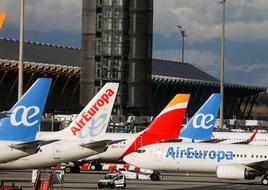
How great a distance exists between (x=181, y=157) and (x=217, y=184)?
374cm

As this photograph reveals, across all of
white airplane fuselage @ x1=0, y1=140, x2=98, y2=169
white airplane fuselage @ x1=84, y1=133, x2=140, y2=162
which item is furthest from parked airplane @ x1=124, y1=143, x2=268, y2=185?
white airplane fuselage @ x1=0, y1=140, x2=98, y2=169

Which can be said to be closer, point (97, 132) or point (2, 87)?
point (97, 132)

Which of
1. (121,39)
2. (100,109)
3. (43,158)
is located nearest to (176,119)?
(100,109)

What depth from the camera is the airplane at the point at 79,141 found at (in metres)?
53.0

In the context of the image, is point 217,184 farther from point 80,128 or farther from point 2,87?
point 2,87

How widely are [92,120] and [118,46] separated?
7639 centimetres

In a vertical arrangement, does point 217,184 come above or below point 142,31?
below

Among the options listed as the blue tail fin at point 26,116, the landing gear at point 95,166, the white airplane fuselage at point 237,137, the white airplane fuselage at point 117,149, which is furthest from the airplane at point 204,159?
the white airplane fuselage at point 237,137

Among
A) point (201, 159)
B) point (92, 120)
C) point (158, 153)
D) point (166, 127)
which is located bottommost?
point (201, 159)

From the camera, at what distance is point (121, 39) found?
440 ft

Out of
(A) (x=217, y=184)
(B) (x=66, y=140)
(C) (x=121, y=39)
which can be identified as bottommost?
(A) (x=217, y=184)

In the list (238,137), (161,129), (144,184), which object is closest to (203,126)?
(161,129)

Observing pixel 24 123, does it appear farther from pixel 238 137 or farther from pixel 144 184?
pixel 238 137

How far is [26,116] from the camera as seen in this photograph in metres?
46.9
